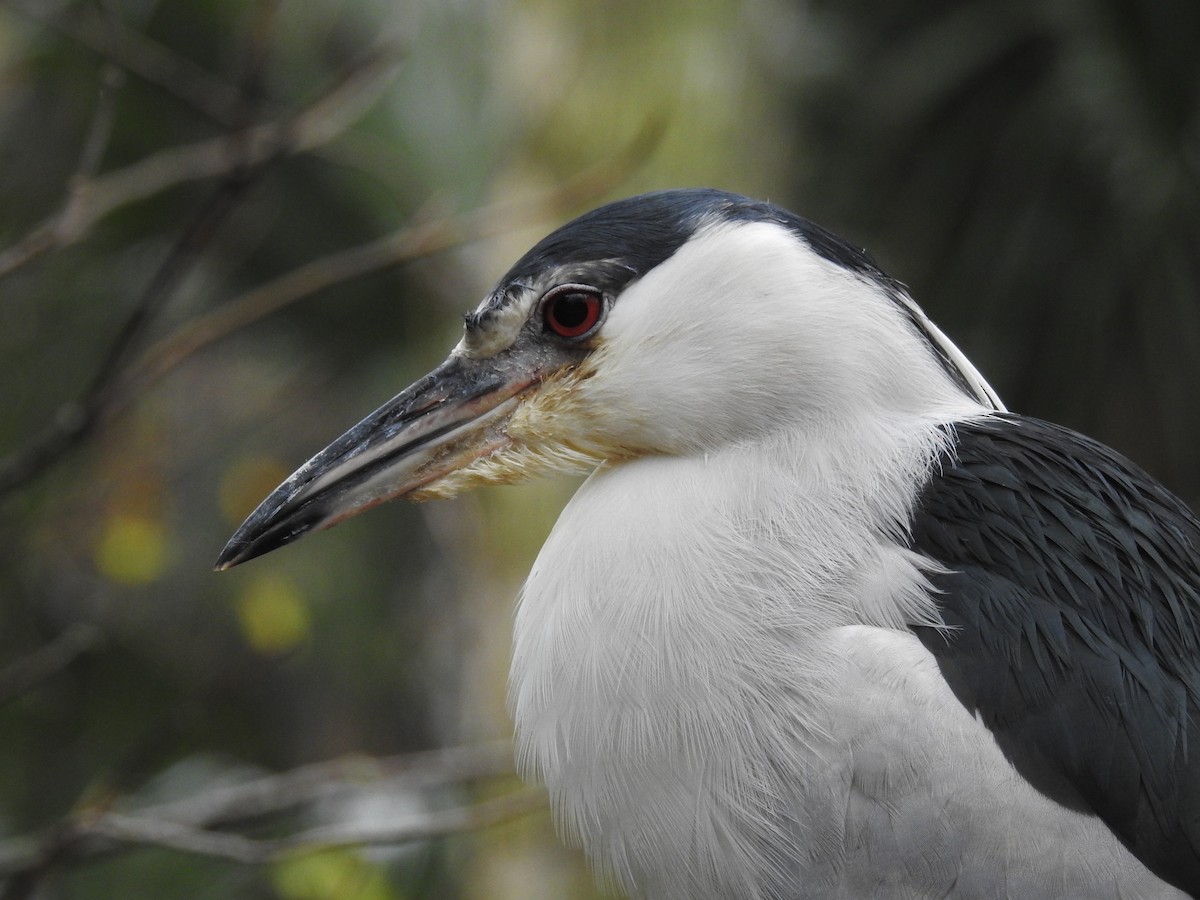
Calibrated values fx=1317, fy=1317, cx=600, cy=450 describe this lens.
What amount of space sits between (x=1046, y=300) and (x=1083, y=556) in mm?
5446

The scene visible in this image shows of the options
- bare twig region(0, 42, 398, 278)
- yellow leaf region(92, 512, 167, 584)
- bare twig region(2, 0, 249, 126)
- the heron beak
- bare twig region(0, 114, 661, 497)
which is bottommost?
the heron beak

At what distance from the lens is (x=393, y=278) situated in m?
6.02

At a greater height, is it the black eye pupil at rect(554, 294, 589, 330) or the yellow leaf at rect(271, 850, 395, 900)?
the black eye pupil at rect(554, 294, 589, 330)

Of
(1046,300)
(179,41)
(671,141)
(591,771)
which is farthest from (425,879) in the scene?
(1046,300)

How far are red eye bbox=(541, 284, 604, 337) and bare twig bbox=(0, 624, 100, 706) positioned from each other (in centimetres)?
98

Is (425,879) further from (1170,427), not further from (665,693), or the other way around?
(1170,427)

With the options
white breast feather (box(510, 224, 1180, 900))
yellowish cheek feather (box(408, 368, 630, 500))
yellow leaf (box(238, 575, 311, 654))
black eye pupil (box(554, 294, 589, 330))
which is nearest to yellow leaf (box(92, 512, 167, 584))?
yellow leaf (box(238, 575, 311, 654))

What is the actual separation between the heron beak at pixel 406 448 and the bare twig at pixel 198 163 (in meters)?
0.56

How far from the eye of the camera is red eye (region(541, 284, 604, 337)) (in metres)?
2.09

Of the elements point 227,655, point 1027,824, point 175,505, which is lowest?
point 1027,824

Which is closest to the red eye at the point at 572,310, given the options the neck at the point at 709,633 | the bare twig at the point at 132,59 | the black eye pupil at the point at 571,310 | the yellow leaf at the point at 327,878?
the black eye pupil at the point at 571,310

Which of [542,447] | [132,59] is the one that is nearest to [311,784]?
[542,447]

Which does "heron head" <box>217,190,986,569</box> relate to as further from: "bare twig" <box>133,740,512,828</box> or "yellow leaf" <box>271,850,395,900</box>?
"yellow leaf" <box>271,850,395,900</box>

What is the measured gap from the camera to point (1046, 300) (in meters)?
7.00
